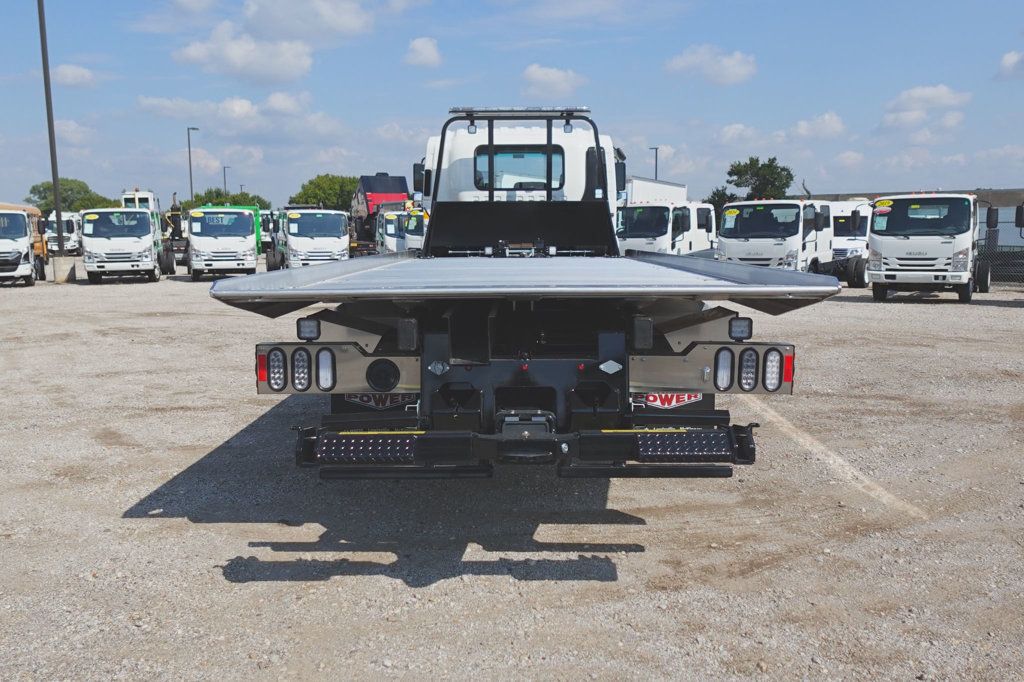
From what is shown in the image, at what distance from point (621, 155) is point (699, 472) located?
612 centimetres

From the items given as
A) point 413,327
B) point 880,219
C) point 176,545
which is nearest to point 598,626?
point 413,327

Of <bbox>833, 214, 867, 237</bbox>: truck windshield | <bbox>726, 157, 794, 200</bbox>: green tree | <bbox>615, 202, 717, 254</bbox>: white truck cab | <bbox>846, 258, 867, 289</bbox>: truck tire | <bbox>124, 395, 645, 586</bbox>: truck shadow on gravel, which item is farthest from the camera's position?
<bbox>726, 157, 794, 200</bbox>: green tree

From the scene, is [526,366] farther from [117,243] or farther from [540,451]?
[117,243]

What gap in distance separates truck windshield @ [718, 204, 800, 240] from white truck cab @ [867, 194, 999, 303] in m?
2.39

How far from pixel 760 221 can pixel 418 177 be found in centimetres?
1292

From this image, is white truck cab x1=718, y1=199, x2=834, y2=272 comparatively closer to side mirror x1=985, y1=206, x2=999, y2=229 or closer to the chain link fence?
side mirror x1=985, y1=206, x2=999, y2=229

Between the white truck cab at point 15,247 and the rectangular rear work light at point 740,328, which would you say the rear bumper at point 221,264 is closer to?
the white truck cab at point 15,247

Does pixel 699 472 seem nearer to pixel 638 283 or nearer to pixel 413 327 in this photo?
pixel 638 283

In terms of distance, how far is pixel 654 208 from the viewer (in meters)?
23.2

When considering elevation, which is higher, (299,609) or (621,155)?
(621,155)

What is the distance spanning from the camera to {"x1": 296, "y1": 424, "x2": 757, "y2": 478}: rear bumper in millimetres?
4113

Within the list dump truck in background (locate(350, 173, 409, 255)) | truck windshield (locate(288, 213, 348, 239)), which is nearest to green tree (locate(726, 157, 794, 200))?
dump truck in background (locate(350, 173, 409, 255))

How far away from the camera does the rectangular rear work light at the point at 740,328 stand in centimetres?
439

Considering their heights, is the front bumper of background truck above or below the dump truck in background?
below
